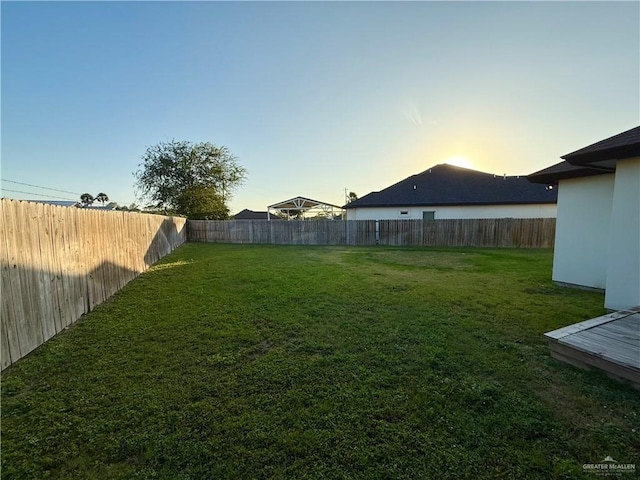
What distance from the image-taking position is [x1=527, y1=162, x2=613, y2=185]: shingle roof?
5.44m

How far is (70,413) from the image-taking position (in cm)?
217

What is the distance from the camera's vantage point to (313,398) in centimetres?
230

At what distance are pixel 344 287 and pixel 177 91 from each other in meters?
10.4

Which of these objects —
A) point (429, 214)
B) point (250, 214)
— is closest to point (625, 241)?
point (429, 214)

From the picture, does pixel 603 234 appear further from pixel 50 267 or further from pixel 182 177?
pixel 182 177

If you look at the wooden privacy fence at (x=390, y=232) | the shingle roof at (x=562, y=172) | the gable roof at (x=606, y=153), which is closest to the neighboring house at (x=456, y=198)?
the wooden privacy fence at (x=390, y=232)

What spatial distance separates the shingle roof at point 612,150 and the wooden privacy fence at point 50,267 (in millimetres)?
7583

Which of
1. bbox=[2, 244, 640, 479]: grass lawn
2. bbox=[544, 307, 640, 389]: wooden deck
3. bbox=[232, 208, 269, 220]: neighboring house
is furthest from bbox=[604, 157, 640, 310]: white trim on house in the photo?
bbox=[232, 208, 269, 220]: neighboring house

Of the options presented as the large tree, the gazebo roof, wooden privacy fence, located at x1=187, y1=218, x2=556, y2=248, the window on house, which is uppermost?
the large tree

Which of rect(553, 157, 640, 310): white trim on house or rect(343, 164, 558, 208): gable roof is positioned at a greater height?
rect(343, 164, 558, 208): gable roof

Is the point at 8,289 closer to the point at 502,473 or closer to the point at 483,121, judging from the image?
the point at 502,473

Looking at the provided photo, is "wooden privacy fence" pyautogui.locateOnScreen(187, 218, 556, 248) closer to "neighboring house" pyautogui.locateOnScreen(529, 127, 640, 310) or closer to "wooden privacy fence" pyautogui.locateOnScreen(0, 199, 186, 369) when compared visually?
"neighboring house" pyautogui.locateOnScreen(529, 127, 640, 310)

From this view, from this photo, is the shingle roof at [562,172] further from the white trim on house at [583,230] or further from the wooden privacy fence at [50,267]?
the wooden privacy fence at [50,267]

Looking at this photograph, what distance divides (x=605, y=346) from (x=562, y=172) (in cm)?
455
